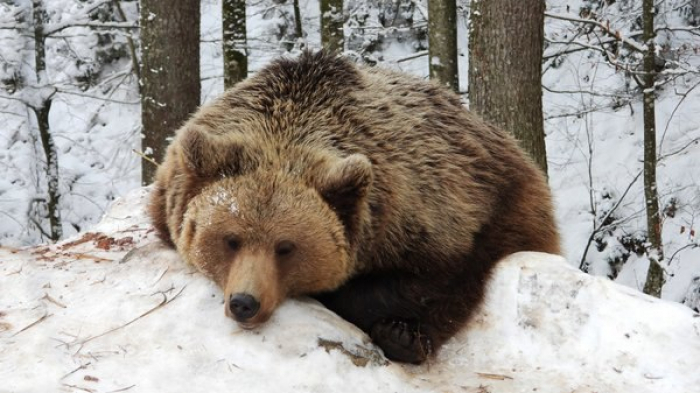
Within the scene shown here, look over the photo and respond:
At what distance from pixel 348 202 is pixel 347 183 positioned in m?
0.14

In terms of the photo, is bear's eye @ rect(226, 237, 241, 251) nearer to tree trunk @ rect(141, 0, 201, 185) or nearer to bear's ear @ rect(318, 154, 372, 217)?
bear's ear @ rect(318, 154, 372, 217)

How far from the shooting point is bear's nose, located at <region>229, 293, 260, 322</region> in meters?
3.57

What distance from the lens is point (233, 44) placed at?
36.7 feet

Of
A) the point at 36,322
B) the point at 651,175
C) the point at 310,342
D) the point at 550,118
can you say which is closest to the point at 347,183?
the point at 310,342

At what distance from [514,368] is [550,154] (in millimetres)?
11458

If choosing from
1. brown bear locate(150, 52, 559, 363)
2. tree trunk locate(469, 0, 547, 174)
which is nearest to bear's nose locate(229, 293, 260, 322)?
brown bear locate(150, 52, 559, 363)

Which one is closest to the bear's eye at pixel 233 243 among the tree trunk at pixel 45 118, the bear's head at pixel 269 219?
the bear's head at pixel 269 219

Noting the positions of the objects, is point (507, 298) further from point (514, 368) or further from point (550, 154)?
point (550, 154)

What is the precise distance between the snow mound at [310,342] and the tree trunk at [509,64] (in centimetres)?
293

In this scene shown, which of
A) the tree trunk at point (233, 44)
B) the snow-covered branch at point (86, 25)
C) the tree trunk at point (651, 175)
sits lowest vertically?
the tree trunk at point (651, 175)

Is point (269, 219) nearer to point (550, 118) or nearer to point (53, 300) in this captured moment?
point (53, 300)

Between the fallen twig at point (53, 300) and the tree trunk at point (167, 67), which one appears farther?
the tree trunk at point (167, 67)

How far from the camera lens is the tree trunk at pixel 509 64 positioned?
7.09m

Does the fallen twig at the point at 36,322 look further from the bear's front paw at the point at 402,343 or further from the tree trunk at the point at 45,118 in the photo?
the tree trunk at the point at 45,118
